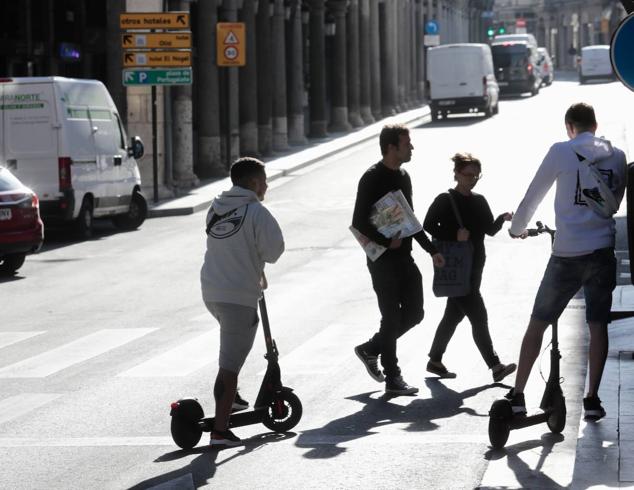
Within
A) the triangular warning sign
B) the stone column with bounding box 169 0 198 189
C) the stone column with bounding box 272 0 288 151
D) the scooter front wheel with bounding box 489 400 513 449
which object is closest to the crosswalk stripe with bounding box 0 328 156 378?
the scooter front wheel with bounding box 489 400 513 449

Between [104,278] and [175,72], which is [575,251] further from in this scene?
[175,72]

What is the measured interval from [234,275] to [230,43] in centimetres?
2542

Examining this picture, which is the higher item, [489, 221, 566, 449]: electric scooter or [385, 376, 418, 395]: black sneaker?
[489, 221, 566, 449]: electric scooter

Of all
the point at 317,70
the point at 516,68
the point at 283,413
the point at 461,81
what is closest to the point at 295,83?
the point at 317,70

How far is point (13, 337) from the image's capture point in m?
14.2

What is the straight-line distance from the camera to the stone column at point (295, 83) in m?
46.5

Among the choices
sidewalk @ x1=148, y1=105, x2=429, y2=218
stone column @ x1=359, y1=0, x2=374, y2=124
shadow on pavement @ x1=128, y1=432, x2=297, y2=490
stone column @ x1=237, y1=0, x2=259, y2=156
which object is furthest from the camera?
stone column @ x1=359, y1=0, x2=374, y2=124

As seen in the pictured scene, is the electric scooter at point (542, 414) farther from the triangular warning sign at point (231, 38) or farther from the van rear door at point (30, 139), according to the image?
the triangular warning sign at point (231, 38)

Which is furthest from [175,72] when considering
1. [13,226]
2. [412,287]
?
[412,287]

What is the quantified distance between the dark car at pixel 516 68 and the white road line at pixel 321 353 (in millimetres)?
61101

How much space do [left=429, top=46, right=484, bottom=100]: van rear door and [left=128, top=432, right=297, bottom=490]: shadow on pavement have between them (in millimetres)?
47022

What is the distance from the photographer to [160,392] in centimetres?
1095

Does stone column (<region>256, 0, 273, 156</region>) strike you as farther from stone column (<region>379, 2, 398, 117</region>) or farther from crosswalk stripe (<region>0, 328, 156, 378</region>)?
crosswalk stripe (<region>0, 328, 156, 378</region>)

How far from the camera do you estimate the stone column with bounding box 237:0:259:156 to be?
3975 cm
